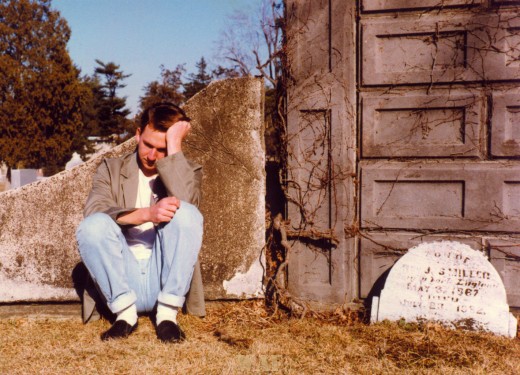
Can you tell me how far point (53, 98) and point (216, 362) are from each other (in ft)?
99.5

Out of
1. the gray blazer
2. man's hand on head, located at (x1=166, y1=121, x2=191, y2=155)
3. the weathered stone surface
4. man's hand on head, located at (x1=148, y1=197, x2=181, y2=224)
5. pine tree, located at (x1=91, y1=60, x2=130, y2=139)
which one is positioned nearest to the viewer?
man's hand on head, located at (x1=148, y1=197, x2=181, y2=224)

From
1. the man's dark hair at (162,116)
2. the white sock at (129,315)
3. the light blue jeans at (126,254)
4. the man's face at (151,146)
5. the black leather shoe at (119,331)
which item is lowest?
the black leather shoe at (119,331)

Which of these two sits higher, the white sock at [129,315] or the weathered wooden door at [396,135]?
the weathered wooden door at [396,135]

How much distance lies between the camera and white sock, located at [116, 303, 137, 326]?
2986mm

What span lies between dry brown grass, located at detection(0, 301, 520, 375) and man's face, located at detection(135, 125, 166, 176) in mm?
1099

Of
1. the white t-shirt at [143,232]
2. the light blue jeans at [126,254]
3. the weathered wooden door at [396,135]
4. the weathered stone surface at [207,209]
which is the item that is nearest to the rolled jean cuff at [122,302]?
the light blue jeans at [126,254]

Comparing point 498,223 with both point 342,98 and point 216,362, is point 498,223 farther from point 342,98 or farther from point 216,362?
point 216,362

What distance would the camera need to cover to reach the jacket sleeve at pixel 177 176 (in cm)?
308

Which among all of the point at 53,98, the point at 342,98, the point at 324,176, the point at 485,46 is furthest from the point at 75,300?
the point at 53,98

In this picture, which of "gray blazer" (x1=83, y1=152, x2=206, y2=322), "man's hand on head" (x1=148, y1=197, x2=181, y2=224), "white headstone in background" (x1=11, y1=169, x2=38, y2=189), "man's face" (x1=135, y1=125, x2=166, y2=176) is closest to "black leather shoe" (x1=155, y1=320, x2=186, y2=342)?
"gray blazer" (x1=83, y1=152, x2=206, y2=322)

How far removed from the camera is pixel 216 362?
268 centimetres

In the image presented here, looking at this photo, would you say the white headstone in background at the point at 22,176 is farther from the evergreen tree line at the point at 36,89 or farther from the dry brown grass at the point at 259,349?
the evergreen tree line at the point at 36,89

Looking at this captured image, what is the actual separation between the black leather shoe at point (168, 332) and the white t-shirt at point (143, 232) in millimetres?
468

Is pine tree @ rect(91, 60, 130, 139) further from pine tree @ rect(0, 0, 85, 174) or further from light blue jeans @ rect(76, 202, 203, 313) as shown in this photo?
light blue jeans @ rect(76, 202, 203, 313)
